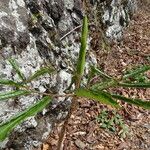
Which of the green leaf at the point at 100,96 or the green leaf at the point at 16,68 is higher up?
the green leaf at the point at 16,68

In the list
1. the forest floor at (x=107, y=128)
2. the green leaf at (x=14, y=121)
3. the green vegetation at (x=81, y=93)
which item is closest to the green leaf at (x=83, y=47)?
the green vegetation at (x=81, y=93)

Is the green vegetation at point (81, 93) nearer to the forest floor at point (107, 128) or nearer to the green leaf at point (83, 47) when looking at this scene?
the green leaf at point (83, 47)

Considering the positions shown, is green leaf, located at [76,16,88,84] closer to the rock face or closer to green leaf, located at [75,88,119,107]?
green leaf, located at [75,88,119,107]

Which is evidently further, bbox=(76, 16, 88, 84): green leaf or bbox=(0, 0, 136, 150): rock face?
bbox=(0, 0, 136, 150): rock face

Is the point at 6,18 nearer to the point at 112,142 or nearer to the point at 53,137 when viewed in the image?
the point at 53,137

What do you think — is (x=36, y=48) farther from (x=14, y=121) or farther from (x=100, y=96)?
(x=100, y=96)

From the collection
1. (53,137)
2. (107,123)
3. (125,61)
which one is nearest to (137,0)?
(125,61)

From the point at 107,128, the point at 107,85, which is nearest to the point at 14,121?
the point at 107,85

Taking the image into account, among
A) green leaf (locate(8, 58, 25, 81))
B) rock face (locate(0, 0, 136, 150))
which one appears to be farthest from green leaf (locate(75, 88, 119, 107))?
rock face (locate(0, 0, 136, 150))
